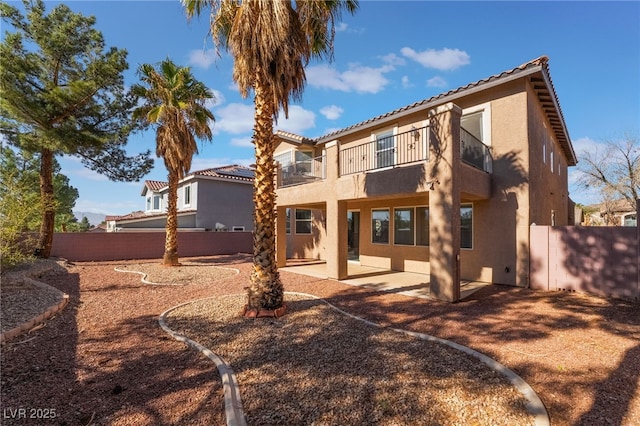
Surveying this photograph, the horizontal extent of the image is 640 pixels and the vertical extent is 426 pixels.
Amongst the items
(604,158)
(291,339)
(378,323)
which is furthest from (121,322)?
(604,158)

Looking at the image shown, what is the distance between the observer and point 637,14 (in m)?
9.20

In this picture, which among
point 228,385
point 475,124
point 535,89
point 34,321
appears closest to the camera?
point 228,385

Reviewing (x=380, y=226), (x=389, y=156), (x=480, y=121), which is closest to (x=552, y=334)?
(x=480, y=121)

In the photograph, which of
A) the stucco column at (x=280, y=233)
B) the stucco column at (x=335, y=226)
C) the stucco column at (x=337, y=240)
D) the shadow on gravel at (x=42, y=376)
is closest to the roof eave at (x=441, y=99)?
the stucco column at (x=335, y=226)

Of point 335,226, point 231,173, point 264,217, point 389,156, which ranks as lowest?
point 335,226

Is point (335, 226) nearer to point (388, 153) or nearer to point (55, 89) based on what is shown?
point (388, 153)

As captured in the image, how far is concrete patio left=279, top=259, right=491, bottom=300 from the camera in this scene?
9555 mm

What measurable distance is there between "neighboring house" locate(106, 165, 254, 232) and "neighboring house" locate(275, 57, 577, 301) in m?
12.3

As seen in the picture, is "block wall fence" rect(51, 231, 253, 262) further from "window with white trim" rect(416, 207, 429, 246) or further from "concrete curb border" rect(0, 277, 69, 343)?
"window with white trim" rect(416, 207, 429, 246)

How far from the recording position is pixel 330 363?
477cm

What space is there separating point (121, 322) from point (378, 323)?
582cm

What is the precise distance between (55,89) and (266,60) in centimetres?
1180

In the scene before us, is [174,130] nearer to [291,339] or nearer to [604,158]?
[291,339]

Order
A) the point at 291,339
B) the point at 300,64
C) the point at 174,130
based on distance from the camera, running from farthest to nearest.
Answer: the point at 174,130
the point at 300,64
the point at 291,339
